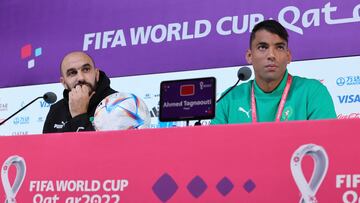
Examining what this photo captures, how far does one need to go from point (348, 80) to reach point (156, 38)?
53.1 inches

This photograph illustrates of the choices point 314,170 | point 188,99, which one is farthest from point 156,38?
point 314,170

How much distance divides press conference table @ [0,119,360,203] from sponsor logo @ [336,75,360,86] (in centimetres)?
220

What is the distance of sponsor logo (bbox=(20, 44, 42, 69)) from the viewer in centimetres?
446

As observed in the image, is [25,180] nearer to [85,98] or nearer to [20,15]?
[85,98]

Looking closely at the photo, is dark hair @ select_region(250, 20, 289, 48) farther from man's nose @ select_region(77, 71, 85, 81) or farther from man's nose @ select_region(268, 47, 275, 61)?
man's nose @ select_region(77, 71, 85, 81)

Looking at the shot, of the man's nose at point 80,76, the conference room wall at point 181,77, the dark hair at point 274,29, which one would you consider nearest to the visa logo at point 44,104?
the conference room wall at point 181,77

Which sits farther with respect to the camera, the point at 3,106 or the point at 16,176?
the point at 3,106

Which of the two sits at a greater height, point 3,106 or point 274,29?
point 3,106

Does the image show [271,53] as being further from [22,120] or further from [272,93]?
[22,120]

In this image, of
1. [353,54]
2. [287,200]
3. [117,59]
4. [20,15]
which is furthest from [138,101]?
[20,15]

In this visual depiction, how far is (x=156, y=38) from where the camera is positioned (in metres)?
4.01

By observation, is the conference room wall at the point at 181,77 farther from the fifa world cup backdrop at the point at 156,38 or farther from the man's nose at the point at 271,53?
the man's nose at the point at 271,53

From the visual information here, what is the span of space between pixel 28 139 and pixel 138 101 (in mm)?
391

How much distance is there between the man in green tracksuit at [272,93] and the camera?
2578mm
